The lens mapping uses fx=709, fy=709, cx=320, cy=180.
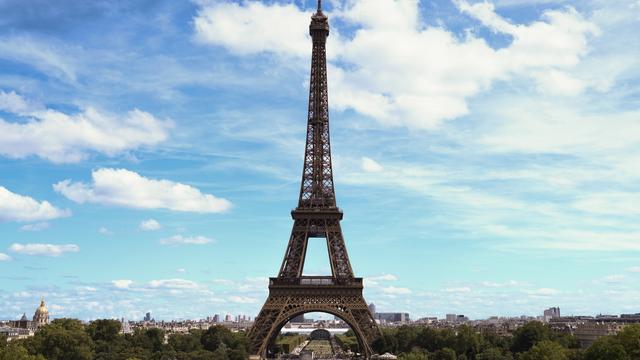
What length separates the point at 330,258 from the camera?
3054 inches

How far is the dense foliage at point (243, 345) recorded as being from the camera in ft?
181

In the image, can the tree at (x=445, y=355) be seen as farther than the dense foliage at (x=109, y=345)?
Yes

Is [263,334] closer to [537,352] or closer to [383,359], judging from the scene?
[383,359]

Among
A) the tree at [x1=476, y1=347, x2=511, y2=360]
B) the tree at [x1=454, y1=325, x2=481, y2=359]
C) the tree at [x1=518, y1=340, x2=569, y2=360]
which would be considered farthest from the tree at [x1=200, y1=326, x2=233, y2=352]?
the tree at [x1=518, y1=340, x2=569, y2=360]

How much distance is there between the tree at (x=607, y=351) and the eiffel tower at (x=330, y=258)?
25.5 m

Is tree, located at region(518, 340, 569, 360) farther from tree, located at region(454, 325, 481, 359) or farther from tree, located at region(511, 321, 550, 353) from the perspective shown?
tree, located at region(454, 325, 481, 359)

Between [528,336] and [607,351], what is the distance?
28.6 metres

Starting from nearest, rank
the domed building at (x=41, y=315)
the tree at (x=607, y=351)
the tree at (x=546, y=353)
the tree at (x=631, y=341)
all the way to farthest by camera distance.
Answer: the tree at (x=607, y=351) → the tree at (x=631, y=341) → the tree at (x=546, y=353) → the domed building at (x=41, y=315)

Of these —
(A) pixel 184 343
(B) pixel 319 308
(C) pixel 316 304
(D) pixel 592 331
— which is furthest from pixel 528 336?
(A) pixel 184 343

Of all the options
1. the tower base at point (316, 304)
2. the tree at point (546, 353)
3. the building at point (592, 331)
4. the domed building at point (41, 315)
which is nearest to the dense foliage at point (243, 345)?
the tree at point (546, 353)

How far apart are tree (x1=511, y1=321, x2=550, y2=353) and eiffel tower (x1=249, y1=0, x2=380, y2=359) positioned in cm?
1778

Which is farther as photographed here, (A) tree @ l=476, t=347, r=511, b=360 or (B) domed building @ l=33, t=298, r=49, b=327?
(B) domed building @ l=33, t=298, r=49, b=327

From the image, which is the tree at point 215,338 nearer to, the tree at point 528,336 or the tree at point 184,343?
the tree at point 184,343

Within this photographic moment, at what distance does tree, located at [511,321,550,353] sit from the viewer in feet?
259
